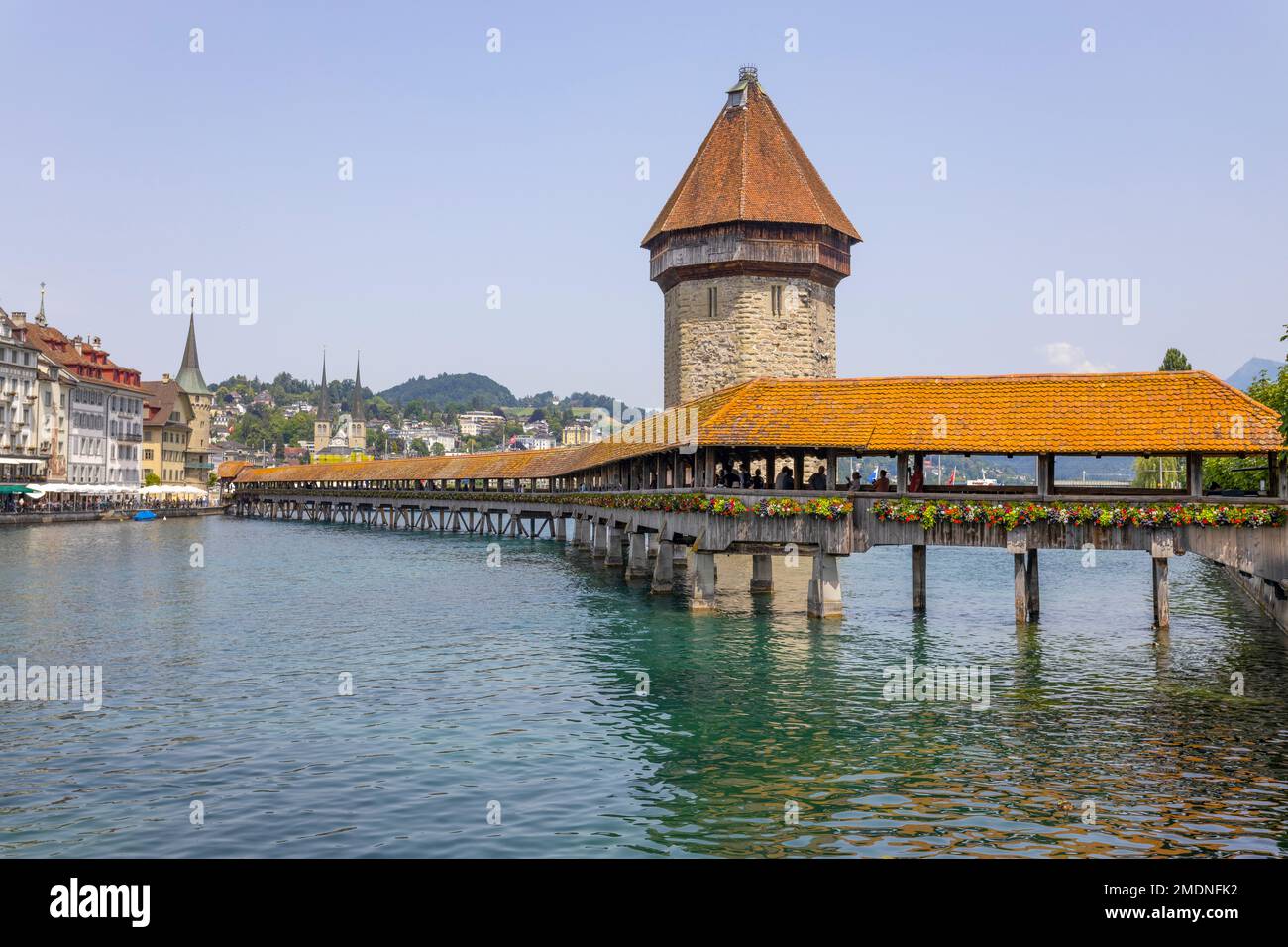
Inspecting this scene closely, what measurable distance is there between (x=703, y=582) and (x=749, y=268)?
1092 inches

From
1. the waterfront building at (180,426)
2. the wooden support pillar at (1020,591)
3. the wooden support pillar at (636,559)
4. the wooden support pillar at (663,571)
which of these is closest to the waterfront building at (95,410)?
the waterfront building at (180,426)

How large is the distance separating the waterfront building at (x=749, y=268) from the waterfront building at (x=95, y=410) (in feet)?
189

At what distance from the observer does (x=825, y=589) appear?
27734mm

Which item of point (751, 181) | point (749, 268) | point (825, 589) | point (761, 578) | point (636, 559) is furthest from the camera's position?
point (751, 181)

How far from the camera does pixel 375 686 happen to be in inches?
782

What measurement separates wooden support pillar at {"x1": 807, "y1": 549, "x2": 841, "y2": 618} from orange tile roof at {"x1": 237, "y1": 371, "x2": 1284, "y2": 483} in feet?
9.09

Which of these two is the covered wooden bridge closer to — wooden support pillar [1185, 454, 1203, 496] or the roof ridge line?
wooden support pillar [1185, 454, 1203, 496]

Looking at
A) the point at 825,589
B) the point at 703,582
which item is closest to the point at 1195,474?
the point at 825,589

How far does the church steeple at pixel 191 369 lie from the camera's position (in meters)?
141

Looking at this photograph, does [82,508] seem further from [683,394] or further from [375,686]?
[375,686]

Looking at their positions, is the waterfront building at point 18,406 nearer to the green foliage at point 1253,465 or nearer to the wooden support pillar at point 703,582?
the wooden support pillar at point 703,582

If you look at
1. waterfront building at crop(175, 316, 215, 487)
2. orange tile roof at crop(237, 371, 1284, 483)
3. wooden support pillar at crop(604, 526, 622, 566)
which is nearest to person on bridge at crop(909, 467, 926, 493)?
orange tile roof at crop(237, 371, 1284, 483)

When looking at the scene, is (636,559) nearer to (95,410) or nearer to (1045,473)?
(1045,473)

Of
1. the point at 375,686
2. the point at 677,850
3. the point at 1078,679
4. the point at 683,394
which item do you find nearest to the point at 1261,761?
the point at 1078,679
